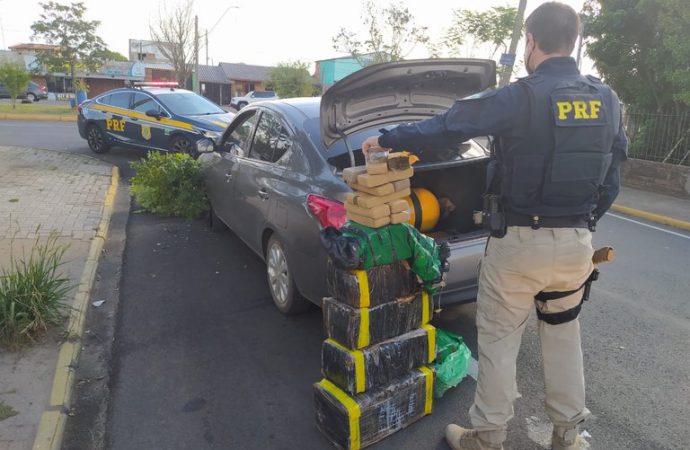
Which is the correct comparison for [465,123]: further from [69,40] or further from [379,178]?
[69,40]

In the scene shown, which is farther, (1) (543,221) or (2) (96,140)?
(2) (96,140)

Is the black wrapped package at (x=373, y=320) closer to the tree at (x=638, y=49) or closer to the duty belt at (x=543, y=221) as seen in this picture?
the duty belt at (x=543, y=221)

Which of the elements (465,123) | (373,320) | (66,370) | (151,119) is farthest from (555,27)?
(151,119)

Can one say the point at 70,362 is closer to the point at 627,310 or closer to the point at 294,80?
the point at 627,310

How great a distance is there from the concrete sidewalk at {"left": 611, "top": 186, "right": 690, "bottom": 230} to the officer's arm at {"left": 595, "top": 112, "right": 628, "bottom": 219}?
716 centimetres

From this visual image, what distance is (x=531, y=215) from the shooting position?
242cm

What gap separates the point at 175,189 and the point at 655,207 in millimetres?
8372

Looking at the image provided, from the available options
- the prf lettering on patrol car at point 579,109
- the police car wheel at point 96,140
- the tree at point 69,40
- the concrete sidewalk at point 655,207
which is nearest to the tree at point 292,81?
the tree at point 69,40

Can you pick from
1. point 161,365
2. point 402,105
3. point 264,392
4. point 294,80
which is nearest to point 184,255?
point 161,365

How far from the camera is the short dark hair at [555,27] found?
7.60ft

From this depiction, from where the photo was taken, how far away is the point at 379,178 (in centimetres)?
266

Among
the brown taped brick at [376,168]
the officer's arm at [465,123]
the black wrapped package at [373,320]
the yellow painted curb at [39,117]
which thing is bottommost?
the black wrapped package at [373,320]

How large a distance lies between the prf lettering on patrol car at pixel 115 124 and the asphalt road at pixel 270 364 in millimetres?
6331

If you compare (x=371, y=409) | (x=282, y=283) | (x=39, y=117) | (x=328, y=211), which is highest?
(x=328, y=211)
